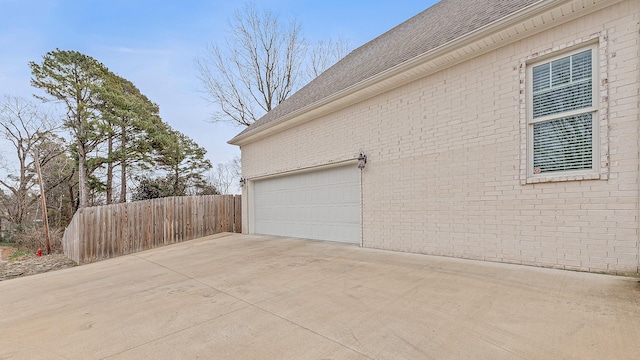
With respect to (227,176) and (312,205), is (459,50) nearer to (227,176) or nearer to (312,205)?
(312,205)

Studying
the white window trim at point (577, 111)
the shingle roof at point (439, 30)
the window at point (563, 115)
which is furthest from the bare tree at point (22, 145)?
the window at point (563, 115)

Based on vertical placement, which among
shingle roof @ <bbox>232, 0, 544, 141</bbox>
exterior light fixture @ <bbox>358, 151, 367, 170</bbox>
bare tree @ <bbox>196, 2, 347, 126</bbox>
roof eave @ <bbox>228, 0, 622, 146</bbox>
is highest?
bare tree @ <bbox>196, 2, 347, 126</bbox>

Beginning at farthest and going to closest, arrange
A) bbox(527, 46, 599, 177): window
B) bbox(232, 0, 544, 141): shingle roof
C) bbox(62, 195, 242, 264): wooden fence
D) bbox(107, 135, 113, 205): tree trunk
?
1. bbox(107, 135, 113, 205): tree trunk
2. bbox(62, 195, 242, 264): wooden fence
3. bbox(232, 0, 544, 141): shingle roof
4. bbox(527, 46, 599, 177): window

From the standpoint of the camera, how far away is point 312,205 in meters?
7.90

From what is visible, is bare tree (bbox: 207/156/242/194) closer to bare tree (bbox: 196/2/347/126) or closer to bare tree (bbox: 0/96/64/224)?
bare tree (bbox: 196/2/347/126)

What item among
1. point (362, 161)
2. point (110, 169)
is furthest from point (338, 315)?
point (110, 169)

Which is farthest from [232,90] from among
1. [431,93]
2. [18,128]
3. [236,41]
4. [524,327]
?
[524,327]

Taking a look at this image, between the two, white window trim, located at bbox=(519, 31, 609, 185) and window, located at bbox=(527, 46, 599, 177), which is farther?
window, located at bbox=(527, 46, 599, 177)

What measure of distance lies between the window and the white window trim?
0.01m

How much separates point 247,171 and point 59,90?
38.7 ft

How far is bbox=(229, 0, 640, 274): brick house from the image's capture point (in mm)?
3457

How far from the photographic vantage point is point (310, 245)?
22.9 ft

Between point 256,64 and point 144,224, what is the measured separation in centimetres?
1050

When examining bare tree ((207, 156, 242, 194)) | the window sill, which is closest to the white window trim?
the window sill
